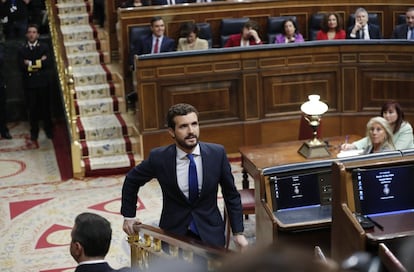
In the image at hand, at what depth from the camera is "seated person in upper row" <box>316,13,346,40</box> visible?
9.15m

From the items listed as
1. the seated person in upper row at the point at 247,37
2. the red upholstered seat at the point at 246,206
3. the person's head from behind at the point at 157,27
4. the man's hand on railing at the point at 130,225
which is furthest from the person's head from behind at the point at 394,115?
the person's head from behind at the point at 157,27

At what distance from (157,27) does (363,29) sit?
2.45 metres

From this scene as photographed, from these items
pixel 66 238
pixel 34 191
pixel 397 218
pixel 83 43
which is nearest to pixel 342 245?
pixel 397 218

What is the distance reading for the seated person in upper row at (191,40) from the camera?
876 cm

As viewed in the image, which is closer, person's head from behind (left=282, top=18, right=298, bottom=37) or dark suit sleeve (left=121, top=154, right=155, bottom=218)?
dark suit sleeve (left=121, top=154, right=155, bottom=218)

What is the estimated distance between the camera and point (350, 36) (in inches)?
361

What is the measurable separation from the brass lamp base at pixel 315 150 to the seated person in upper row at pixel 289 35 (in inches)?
117

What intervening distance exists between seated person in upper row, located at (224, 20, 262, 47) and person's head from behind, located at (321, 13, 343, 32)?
81 centimetres

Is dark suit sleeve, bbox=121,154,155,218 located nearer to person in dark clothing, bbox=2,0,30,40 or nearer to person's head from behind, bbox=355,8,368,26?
person's head from behind, bbox=355,8,368,26

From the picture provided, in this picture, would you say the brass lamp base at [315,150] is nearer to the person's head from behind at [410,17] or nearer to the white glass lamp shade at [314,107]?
the white glass lamp shade at [314,107]

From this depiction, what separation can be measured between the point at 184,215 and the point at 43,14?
25.2ft

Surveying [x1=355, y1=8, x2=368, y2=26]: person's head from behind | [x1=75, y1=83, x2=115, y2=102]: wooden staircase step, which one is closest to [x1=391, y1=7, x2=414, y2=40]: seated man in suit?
[x1=355, y1=8, x2=368, y2=26]: person's head from behind

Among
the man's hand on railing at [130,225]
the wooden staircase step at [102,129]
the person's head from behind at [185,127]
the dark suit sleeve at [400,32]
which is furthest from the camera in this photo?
the dark suit sleeve at [400,32]

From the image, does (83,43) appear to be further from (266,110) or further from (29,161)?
(266,110)
